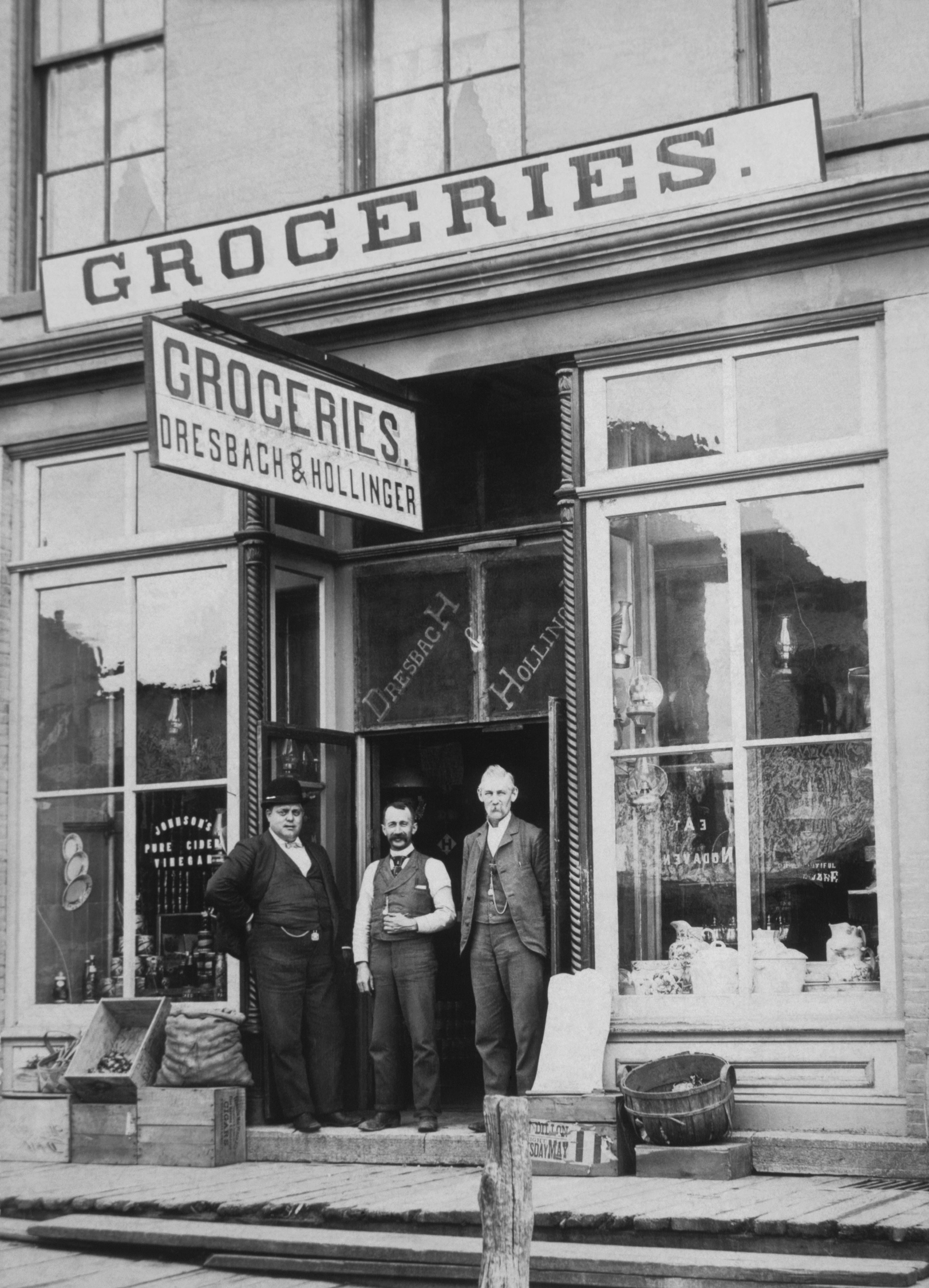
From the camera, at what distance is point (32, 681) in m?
12.6

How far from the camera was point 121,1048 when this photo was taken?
11469 millimetres

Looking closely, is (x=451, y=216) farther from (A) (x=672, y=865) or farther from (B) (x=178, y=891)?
(B) (x=178, y=891)

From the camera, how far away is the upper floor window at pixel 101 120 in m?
12.7

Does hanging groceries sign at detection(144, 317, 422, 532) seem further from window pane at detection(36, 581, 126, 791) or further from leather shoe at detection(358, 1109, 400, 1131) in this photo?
leather shoe at detection(358, 1109, 400, 1131)

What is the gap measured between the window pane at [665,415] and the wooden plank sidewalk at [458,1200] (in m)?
3.95

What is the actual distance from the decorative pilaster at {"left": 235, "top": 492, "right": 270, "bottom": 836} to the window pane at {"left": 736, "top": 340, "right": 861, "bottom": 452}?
302 centimetres

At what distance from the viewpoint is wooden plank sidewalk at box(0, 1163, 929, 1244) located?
25.7 ft

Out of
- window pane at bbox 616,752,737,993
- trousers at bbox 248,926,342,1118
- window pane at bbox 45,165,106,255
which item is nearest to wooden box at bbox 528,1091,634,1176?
window pane at bbox 616,752,737,993

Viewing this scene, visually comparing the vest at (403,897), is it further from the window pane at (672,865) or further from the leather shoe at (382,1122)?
the window pane at (672,865)

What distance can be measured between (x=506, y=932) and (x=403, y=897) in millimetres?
696

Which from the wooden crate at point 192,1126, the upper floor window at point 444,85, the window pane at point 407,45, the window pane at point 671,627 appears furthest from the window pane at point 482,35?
the wooden crate at point 192,1126

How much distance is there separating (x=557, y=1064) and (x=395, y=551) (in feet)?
11.9

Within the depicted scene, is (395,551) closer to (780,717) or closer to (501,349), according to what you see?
(501,349)

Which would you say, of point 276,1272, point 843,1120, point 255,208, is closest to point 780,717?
point 843,1120
